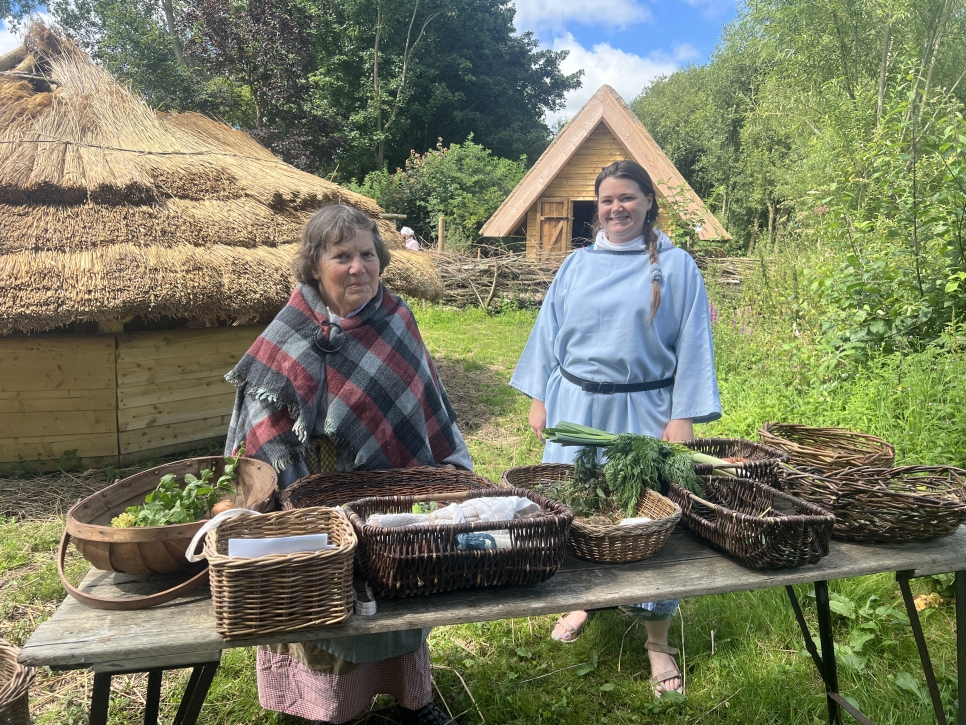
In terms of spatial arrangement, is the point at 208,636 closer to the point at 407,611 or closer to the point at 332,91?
the point at 407,611

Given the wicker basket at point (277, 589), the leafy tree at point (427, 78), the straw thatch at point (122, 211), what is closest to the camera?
the wicker basket at point (277, 589)

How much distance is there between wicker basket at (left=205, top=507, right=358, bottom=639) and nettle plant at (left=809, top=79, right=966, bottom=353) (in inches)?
160

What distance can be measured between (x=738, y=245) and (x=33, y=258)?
2222cm

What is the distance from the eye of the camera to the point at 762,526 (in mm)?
1624

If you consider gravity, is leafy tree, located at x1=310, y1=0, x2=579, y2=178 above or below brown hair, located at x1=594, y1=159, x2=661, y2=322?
above

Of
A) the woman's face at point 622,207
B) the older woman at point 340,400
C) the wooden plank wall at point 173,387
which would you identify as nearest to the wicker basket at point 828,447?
the woman's face at point 622,207

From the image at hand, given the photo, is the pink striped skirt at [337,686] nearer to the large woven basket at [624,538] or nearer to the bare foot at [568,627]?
the bare foot at [568,627]

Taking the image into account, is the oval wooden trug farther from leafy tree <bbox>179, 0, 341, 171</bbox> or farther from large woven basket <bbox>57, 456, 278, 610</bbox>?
leafy tree <bbox>179, 0, 341, 171</bbox>

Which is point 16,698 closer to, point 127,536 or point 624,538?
point 127,536

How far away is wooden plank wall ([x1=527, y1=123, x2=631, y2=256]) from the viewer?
43.0 ft

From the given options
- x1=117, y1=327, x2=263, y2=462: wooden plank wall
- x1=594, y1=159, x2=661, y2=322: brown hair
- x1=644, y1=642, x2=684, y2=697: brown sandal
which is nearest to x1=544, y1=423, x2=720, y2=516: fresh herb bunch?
Answer: x1=594, y1=159, x2=661, y2=322: brown hair

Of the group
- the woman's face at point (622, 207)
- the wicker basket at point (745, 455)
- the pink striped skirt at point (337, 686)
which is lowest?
the pink striped skirt at point (337, 686)

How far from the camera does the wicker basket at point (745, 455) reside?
1.97m

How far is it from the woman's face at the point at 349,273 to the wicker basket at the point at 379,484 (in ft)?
2.01
